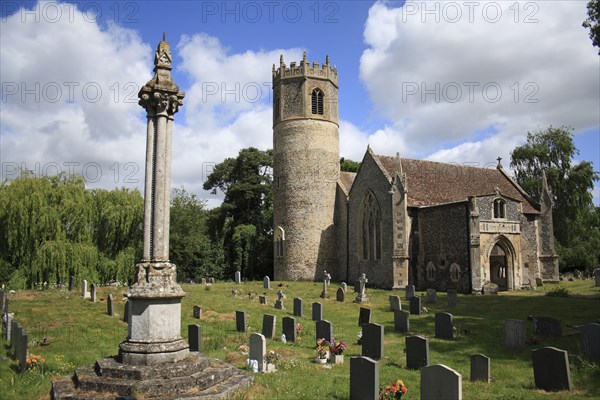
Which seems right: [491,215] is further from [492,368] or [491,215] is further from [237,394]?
[237,394]

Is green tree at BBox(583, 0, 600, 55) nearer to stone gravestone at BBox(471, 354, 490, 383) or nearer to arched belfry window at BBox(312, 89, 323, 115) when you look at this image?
stone gravestone at BBox(471, 354, 490, 383)

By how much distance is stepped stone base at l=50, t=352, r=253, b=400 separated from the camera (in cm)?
703

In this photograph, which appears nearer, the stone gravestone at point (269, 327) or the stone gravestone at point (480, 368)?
the stone gravestone at point (480, 368)

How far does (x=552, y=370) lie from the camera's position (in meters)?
8.39

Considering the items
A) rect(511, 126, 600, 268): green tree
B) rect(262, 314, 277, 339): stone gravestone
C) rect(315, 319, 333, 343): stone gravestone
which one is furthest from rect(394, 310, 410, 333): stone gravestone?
rect(511, 126, 600, 268): green tree

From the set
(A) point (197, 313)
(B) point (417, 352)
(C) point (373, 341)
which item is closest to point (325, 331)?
(C) point (373, 341)

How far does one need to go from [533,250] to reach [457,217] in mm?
6524

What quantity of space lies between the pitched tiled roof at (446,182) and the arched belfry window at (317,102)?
21.3 feet

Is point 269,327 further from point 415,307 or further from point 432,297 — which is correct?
point 432,297

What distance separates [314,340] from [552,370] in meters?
6.62

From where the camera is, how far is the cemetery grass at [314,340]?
854 cm

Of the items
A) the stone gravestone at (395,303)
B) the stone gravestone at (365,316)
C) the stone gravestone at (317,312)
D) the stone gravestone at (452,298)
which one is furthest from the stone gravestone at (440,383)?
the stone gravestone at (452,298)

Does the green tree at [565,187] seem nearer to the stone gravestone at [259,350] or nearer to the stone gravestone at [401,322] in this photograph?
the stone gravestone at [401,322]

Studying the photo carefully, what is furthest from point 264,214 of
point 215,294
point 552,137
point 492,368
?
point 492,368
